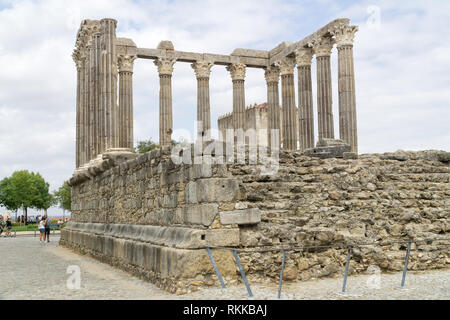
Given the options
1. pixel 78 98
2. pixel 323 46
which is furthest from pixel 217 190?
pixel 78 98

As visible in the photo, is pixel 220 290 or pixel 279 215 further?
pixel 279 215

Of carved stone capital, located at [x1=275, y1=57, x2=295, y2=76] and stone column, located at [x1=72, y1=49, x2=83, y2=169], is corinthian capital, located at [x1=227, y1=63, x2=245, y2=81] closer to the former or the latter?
carved stone capital, located at [x1=275, y1=57, x2=295, y2=76]

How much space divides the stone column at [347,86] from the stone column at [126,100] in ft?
29.8

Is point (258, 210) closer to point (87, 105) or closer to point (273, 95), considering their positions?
point (87, 105)

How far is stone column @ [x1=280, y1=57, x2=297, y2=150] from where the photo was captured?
24.5 meters

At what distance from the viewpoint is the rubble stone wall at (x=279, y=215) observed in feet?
25.0

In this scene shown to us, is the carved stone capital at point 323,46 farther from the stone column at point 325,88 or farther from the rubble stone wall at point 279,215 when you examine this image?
the rubble stone wall at point 279,215

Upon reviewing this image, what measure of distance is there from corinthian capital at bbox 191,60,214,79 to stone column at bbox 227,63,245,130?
4.11 feet

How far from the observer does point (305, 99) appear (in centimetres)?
2294

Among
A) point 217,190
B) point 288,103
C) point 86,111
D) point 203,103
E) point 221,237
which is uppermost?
point 203,103

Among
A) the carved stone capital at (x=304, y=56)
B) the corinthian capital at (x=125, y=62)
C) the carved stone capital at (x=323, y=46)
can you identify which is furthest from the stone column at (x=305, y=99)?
the corinthian capital at (x=125, y=62)

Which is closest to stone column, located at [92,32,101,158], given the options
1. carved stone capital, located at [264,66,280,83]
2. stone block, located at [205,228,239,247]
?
carved stone capital, located at [264,66,280,83]

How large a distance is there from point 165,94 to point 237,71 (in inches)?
157

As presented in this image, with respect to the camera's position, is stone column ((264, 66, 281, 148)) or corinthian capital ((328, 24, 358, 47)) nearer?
corinthian capital ((328, 24, 358, 47))
